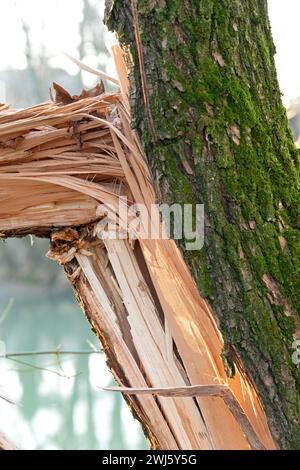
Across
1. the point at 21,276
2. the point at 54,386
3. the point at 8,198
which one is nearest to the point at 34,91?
the point at 21,276

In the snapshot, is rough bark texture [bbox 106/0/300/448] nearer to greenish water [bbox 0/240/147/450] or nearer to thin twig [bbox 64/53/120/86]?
thin twig [bbox 64/53/120/86]

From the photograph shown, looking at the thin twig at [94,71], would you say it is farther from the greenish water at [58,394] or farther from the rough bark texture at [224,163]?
the greenish water at [58,394]

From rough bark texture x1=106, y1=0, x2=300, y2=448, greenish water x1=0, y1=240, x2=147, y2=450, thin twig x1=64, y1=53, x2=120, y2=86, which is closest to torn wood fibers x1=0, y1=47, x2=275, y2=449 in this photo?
thin twig x1=64, y1=53, x2=120, y2=86

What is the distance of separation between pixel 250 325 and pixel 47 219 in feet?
1.53

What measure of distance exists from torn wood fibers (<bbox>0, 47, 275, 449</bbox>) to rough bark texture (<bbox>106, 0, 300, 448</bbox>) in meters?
0.18

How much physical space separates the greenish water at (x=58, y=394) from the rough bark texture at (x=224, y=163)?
9.55 ft

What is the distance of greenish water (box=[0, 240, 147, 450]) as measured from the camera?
617 cm

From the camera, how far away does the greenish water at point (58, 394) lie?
617cm

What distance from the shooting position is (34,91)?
12.8 metres

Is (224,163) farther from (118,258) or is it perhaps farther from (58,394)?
(58,394)

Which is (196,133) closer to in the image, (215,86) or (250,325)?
(215,86)

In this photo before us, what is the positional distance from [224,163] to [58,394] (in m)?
7.79

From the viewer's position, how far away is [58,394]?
27.3 ft

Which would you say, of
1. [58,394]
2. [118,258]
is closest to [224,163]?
[118,258]
